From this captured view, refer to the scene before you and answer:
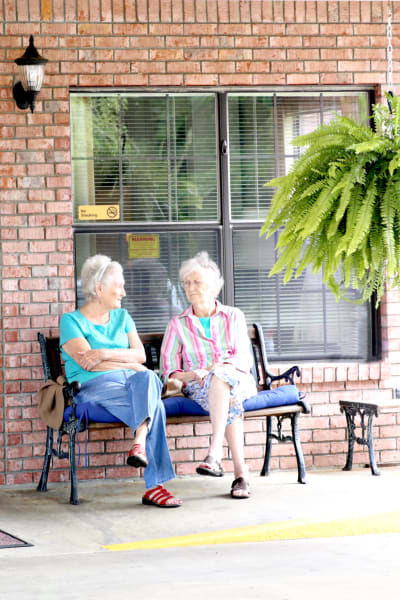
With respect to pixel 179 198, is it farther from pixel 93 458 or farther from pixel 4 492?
pixel 4 492

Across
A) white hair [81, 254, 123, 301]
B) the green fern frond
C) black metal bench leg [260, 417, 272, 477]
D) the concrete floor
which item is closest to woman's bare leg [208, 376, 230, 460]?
the concrete floor

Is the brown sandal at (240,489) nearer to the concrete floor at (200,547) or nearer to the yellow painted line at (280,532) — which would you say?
the concrete floor at (200,547)

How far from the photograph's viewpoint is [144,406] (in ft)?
17.4

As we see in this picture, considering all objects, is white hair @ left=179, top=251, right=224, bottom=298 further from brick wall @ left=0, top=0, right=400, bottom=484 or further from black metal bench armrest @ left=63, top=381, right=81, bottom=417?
black metal bench armrest @ left=63, top=381, right=81, bottom=417

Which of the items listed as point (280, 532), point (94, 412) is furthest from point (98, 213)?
point (280, 532)

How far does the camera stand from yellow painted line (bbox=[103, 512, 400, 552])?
4.39 metres

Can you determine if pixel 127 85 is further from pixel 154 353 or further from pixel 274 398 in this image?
pixel 274 398

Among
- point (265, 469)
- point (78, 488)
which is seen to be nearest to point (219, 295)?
point (265, 469)

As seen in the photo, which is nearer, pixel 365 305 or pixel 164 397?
pixel 164 397

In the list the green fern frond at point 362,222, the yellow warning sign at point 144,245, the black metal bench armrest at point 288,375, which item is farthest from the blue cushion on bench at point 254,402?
the green fern frond at point 362,222

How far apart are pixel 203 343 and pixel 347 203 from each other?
116 inches

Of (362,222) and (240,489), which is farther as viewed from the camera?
(240,489)

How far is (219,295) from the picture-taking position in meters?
6.27

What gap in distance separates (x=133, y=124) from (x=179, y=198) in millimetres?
582
